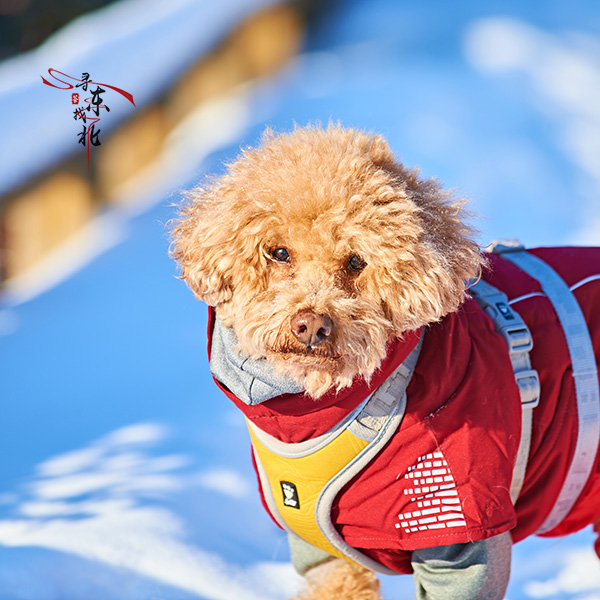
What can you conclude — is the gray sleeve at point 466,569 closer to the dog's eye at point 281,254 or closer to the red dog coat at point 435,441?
the red dog coat at point 435,441

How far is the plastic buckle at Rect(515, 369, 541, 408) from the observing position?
1.29 metres

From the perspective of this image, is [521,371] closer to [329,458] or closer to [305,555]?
[329,458]

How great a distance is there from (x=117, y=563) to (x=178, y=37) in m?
2.84

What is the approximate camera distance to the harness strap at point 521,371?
1292mm

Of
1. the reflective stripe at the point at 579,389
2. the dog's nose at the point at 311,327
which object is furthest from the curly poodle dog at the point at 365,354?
the reflective stripe at the point at 579,389

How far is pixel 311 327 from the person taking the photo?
3.59 ft

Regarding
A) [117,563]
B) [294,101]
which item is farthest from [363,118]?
[117,563]

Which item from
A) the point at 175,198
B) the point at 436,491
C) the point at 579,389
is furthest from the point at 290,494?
the point at 175,198

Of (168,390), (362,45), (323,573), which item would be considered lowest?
(323,573)

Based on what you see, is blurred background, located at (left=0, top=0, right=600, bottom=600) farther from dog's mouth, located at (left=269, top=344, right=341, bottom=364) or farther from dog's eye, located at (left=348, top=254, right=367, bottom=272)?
dog's mouth, located at (left=269, top=344, right=341, bottom=364)

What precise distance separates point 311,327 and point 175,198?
2.08 meters

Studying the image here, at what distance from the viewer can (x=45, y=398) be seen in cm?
231

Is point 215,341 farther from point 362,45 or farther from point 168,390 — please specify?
point 362,45

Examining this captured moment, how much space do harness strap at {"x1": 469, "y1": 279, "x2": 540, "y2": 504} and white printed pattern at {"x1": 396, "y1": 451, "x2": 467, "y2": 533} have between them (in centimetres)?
19
